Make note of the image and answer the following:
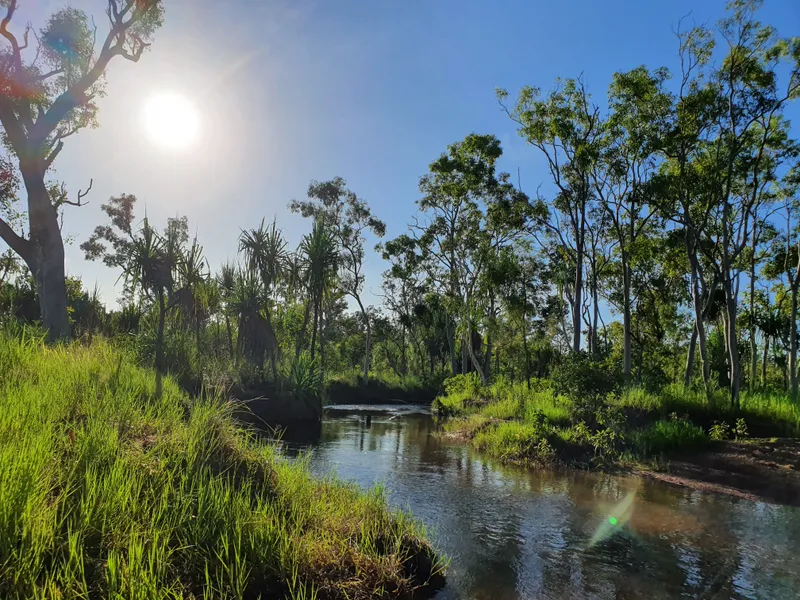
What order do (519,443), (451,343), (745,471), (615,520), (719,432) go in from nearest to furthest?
(615,520) < (745,471) < (719,432) < (519,443) < (451,343)

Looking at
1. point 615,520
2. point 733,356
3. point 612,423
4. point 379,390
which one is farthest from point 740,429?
point 379,390

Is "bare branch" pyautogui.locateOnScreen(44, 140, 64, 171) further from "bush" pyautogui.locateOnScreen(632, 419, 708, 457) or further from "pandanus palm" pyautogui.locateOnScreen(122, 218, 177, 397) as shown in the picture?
"bush" pyautogui.locateOnScreen(632, 419, 708, 457)

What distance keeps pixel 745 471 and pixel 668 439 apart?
2001mm

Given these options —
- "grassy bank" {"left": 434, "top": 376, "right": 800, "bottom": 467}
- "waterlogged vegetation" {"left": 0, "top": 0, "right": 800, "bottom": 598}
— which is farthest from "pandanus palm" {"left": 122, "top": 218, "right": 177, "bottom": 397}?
"grassy bank" {"left": 434, "top": 376, "right": 800, "bottom": 467}

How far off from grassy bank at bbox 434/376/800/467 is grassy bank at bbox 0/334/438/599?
8.19 metres

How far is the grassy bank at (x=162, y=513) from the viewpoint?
3127 millimetres

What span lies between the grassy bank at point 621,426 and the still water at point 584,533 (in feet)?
4.93

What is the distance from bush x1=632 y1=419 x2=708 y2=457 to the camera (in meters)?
12.9

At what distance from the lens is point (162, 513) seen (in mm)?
3859

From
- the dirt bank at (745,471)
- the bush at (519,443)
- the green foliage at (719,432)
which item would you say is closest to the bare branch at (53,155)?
the bush at (519,443)

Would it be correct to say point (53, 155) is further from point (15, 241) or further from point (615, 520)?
point (615, 520)

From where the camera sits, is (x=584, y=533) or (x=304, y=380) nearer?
(x=584, y=533)

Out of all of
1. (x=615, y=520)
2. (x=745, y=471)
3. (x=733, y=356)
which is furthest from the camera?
(x=733, y=356)

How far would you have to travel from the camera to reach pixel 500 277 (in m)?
23.6
